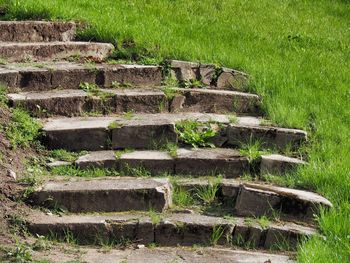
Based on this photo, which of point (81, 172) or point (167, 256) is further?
point (81, 172)

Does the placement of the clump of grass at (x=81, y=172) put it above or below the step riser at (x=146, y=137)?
below

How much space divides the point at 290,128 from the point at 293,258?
1853 mm

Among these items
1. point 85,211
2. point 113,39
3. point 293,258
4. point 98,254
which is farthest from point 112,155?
point 113,39

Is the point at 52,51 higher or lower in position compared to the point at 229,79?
higher

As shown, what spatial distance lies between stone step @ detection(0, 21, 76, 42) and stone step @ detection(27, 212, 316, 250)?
325 centimetres

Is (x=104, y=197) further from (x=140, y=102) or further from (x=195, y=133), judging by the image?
(x=140, y=102)

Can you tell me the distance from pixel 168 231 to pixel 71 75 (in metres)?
2.54

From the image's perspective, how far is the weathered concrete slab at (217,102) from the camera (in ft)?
24.9

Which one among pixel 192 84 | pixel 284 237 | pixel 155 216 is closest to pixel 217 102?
pixel 192 84

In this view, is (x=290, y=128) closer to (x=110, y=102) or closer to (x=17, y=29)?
(x=110, y=102)

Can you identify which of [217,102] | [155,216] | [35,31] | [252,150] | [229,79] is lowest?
[155,216]

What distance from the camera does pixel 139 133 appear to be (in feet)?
22.3

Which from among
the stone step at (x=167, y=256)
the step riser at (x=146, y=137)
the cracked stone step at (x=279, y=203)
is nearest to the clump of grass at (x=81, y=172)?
the step riser at (x=146, y=137)

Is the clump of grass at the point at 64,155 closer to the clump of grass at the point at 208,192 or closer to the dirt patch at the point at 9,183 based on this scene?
the dirt patch at the point at 9,183
